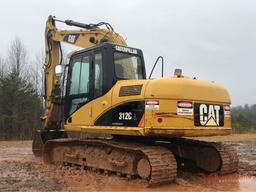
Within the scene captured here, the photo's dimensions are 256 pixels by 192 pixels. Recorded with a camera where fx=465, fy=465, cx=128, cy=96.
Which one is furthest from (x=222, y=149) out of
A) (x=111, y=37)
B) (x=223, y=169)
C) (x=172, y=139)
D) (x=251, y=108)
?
(x=251, y=108)

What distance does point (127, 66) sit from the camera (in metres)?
11.6

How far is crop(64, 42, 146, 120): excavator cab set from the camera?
36.4 feet

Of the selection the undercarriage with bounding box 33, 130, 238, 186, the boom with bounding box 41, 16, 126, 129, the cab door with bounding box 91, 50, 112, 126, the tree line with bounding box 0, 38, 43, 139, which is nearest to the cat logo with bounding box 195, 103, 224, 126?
the undercarriage with bounding box 33, 130, 238, 186

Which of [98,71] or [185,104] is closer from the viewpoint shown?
[185,104]

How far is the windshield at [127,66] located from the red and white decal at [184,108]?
1942 mm

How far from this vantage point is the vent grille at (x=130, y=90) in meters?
10.1

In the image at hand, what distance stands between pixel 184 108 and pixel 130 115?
1198 millimetres

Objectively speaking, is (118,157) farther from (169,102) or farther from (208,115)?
(208,115)

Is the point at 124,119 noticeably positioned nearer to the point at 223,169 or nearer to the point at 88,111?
the point at 88,111

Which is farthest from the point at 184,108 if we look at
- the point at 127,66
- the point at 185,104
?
the point at 127,66

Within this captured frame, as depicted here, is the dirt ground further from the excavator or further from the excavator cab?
the excavator cab

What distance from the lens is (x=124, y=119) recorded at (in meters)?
10.4

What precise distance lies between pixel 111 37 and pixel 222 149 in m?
4.50

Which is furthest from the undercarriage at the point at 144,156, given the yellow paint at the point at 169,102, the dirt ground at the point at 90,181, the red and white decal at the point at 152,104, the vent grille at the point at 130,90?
the vent grille at the point at 130,90
